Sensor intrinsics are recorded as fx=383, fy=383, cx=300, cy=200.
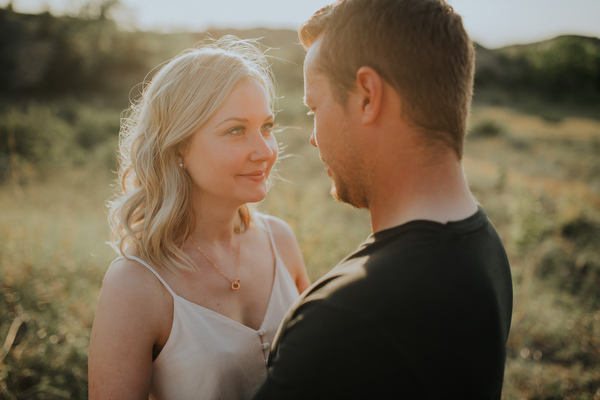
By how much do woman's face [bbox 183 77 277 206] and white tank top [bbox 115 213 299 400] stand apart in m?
0.61

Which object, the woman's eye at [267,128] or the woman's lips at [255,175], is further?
the woman's eye at [267,128]

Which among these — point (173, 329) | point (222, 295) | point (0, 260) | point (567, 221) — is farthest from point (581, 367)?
point (0, 260)

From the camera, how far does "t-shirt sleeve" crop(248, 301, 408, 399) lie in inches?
43.3

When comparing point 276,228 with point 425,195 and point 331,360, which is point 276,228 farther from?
point 331,360

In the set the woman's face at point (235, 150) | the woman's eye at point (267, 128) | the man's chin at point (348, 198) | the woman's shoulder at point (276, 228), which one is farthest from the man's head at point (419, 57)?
the woman's shoulder at point (276, 228)

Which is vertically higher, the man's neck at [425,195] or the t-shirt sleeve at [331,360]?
the man's neck at [425,195]

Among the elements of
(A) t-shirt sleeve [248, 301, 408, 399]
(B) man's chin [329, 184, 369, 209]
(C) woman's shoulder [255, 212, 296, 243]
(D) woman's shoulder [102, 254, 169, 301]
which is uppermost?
(B) man's chin [329, 184, 369, 209]

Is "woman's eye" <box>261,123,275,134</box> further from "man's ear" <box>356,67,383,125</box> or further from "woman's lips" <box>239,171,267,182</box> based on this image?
"man's ear" <box>356,67,383,125</box>

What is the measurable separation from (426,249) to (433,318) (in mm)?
204

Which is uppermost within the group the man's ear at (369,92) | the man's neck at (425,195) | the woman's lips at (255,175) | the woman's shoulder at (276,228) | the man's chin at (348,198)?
the man's ear at (369,92)

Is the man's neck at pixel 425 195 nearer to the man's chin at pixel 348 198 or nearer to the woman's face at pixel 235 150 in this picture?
the man's chin at pixel 348 198

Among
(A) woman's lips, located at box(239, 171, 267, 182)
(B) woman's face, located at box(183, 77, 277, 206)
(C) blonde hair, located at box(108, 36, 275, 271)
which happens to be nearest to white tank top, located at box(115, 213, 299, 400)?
(C) blonde hair, located at box(108, 36, 275, 271)

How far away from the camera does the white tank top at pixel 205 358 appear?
1944mm

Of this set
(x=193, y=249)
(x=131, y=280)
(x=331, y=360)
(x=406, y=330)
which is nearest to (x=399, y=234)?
(x=406, y=330)
